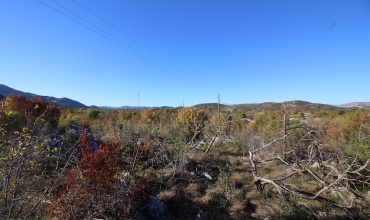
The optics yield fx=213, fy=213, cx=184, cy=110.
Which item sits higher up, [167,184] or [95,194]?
[95,194]

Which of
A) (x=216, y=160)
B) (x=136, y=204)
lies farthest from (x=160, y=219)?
(x=216, y=160)

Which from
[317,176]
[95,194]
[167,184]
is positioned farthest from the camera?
[167,184]

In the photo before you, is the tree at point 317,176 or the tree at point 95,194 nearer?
the tree at point 95,194

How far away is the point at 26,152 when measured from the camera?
13.4 ft

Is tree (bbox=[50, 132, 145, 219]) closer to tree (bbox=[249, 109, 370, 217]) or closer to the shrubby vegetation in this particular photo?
the shrubby vegetation

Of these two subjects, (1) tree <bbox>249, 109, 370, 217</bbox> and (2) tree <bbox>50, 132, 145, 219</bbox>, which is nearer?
(2) tree <bbox>50, 132, 145, 219</bbox>

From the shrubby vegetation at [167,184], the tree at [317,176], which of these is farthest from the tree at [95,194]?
the tree at [317,176]

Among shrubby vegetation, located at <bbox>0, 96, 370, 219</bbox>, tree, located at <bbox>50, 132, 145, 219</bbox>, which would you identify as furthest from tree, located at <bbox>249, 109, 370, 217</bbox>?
tree, located at <bbox>50, 132, 145, 219</bbox>

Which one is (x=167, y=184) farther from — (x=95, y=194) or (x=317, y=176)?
(x=317, y=176)

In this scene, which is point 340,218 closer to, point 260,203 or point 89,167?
point 260,203

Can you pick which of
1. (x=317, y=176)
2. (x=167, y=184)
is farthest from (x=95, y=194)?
(x=317, y=176)

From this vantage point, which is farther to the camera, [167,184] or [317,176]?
[167,184]

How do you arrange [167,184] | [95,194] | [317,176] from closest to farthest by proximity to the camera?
[95,194], [317,176], [167,184]

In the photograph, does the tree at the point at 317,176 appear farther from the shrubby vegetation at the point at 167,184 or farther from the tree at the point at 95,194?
the tree at the point at 95,194
